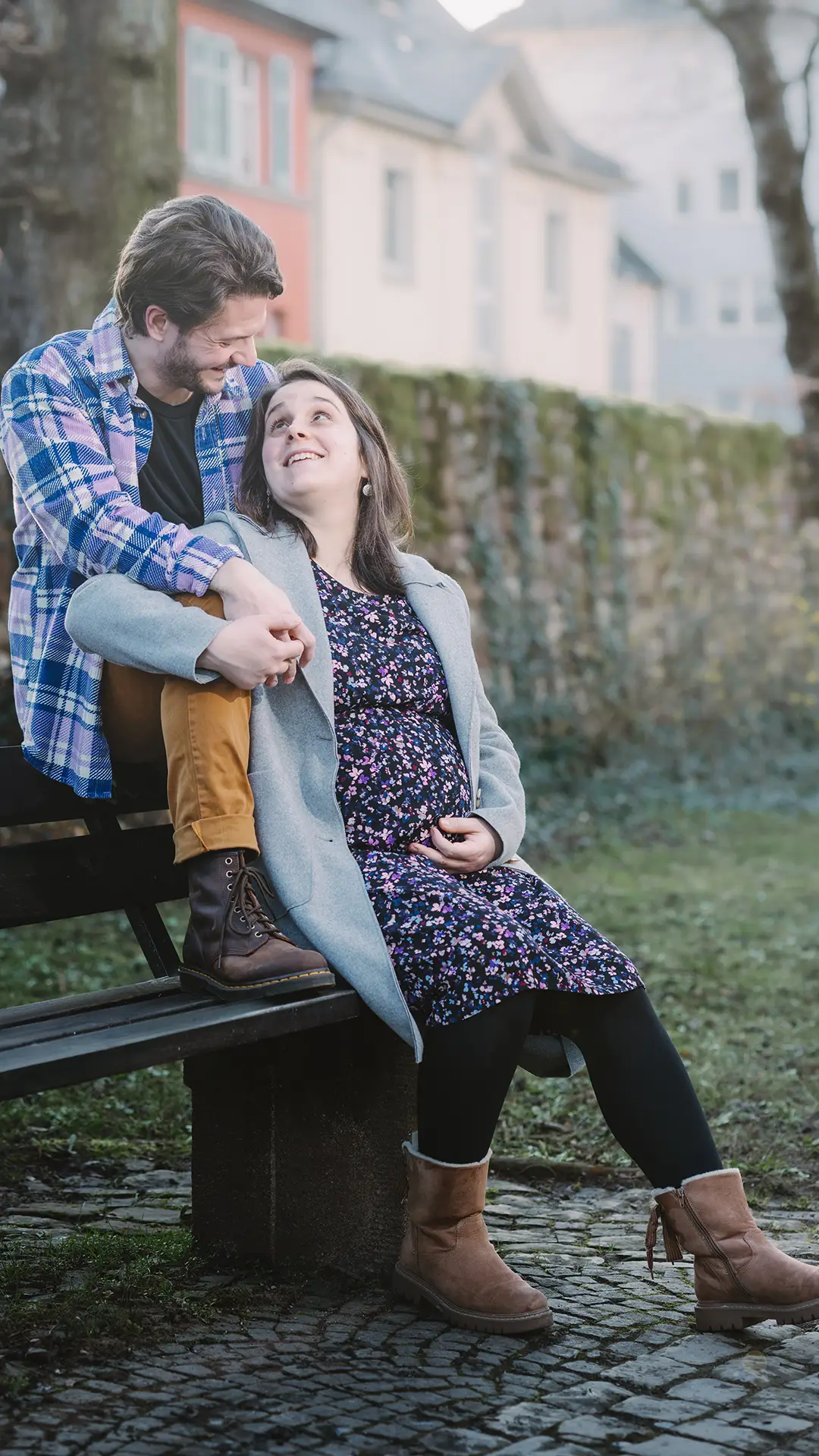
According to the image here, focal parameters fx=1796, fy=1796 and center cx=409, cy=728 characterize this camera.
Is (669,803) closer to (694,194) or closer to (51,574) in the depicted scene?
(51,574)

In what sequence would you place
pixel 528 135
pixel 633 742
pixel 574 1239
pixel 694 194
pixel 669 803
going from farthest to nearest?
pixel 694 194 → pixel 528 135 → pixel 633 742 → pixel 669 803 → pixel 574 1239

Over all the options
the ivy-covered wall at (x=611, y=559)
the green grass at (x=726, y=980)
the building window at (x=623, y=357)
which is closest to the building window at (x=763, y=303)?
the building window at (x=623, y=357)

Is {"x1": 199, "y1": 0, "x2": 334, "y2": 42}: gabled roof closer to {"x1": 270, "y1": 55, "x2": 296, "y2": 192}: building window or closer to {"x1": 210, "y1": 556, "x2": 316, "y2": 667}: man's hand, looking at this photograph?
{"x1": 270, "y1": 55, "x2": 296, "y2": 192}: building window

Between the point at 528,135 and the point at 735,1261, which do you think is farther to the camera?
the point at 528,135

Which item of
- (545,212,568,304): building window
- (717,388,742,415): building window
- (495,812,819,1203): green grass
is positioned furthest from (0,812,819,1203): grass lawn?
(717,388,742,415): building window

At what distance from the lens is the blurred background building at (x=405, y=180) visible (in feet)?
88.5

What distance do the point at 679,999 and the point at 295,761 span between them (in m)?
3.00

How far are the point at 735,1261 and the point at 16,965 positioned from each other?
3771 mm

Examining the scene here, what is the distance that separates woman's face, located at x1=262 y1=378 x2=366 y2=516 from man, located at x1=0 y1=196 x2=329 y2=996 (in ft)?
0.54

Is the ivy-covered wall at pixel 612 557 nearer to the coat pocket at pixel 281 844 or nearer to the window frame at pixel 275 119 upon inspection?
the coat pocket at pixel 281 844

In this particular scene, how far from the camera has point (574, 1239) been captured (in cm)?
373

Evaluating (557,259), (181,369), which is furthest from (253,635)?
(557,259)

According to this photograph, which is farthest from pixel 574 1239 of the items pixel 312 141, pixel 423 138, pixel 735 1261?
pixel 423 138

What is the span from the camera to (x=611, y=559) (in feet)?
38.3
